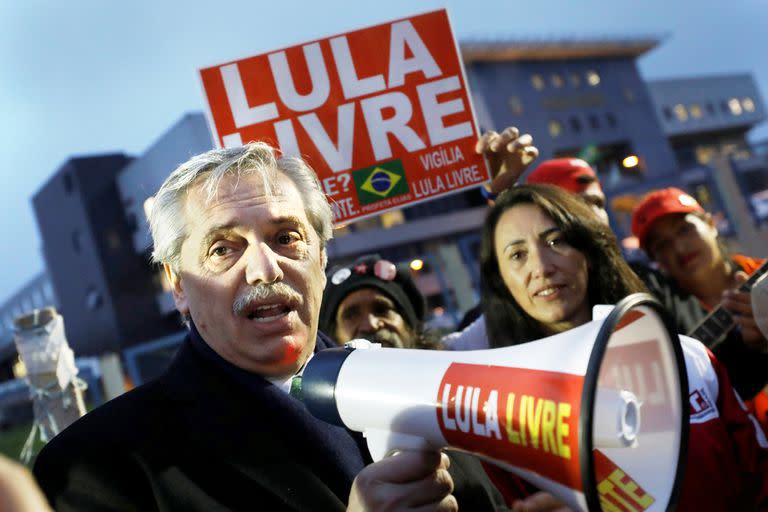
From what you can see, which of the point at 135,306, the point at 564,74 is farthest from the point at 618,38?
the point at 135,306

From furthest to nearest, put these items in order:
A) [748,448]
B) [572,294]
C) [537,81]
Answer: [537,81] → [572,294] → [748,448]

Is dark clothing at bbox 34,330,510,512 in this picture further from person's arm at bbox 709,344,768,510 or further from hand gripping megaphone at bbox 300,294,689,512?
person's arm at bbox 709,344,768,510

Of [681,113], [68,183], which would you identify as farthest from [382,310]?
[681,113]

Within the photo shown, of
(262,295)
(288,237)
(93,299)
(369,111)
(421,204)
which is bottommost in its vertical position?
(262,295)

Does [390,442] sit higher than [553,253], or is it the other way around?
[553,253]

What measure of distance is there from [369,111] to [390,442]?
1.86m

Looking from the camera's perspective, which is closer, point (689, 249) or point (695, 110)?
point (689, 249)

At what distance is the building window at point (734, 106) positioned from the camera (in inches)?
2142

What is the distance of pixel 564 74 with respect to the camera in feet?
146

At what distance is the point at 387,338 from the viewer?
2.97 m

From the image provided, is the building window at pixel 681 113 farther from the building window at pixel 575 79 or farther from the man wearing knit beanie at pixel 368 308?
the man wearing knit beanie at pixel 368 308

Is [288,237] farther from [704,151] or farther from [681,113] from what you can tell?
[704,151]

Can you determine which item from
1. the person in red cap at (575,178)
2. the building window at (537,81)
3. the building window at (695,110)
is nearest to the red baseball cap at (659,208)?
the person in red cap at (575,178)

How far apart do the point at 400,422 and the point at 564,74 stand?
46.5m
